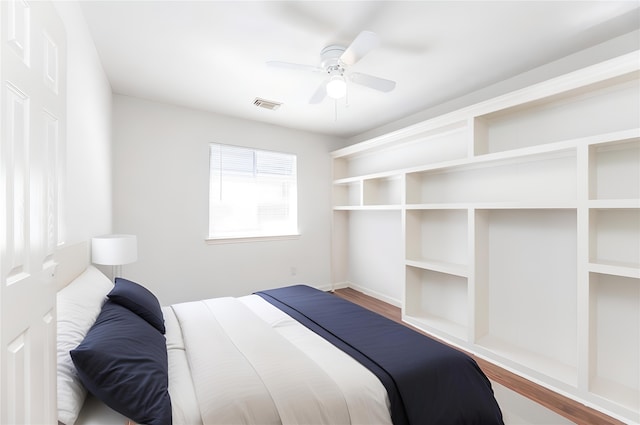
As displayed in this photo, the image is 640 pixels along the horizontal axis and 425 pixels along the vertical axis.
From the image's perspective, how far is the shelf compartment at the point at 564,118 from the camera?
1989mm

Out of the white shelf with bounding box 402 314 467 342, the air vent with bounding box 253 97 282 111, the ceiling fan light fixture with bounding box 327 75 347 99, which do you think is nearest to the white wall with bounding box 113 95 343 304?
the air vent with bounding box 253 97 282 111

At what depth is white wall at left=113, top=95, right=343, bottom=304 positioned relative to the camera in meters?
3.24

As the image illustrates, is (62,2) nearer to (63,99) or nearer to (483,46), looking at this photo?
(63,99)

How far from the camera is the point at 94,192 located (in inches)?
89.4

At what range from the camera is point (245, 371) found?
1.36m

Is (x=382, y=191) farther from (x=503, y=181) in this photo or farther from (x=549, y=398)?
(x=549, y=398)

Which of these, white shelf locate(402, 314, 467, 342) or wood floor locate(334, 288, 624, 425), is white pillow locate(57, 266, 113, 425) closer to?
wood floor locate(334, 288, 624, 425)

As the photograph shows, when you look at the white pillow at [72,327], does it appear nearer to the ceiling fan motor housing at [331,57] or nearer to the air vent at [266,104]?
the ceiling fan motor housing at [331,57]

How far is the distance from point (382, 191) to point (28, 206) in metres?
3.85

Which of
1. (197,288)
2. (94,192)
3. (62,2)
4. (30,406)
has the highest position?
(62,2)

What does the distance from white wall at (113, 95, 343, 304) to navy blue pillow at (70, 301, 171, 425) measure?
2.38 meters

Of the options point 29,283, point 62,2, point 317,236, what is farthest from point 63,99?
point 317,236

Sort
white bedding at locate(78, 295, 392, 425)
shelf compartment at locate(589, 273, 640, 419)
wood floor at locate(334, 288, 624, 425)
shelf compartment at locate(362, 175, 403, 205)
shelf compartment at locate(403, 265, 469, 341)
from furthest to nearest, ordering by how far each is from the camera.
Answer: shelf compartment at locate(362, 175, 403, 205) < shelf compartment at locate(403, 265, 469, 341) < shelf compartment at locate(589, 273, 640, 419) < wood floor at locate(334, 288, 624, 425) < white bedding at locate(78, 295, 392, 425)

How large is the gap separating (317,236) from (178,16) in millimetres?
3335
